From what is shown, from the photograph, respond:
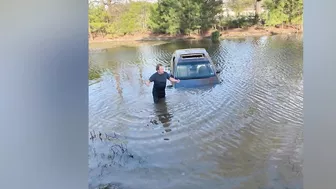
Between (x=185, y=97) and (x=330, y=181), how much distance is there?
1.80 feet

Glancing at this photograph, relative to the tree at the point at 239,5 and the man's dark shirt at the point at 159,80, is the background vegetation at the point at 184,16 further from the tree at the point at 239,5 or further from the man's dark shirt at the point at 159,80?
the man's dark shirt at the point at 159,80

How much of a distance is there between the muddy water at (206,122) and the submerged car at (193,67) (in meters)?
0.02

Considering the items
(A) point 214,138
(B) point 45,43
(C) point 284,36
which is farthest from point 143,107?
(C) point 284,36

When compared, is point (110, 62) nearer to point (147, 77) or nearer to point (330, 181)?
point (147, 77)

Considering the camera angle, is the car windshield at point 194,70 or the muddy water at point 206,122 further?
the car windshield at point 194,70

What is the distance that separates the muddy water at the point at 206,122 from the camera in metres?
1.14

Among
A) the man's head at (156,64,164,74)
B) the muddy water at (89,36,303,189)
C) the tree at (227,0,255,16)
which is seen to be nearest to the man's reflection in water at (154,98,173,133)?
the muddy water at (89,36,303,189)

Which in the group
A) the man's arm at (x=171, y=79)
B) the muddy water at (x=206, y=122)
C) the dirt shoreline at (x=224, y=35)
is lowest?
the muddy water at (x=206, y=122)

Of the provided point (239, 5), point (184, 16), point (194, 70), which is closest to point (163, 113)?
point (194, 70)

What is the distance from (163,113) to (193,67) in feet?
0.75

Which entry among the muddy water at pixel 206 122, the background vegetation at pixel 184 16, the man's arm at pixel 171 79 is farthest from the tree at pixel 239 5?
the man's arm at pixel 171 79

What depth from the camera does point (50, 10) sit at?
3.09 ft

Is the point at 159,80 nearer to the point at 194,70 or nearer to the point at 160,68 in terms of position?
the point at 160,68

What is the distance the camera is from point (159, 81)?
4.10 ft
